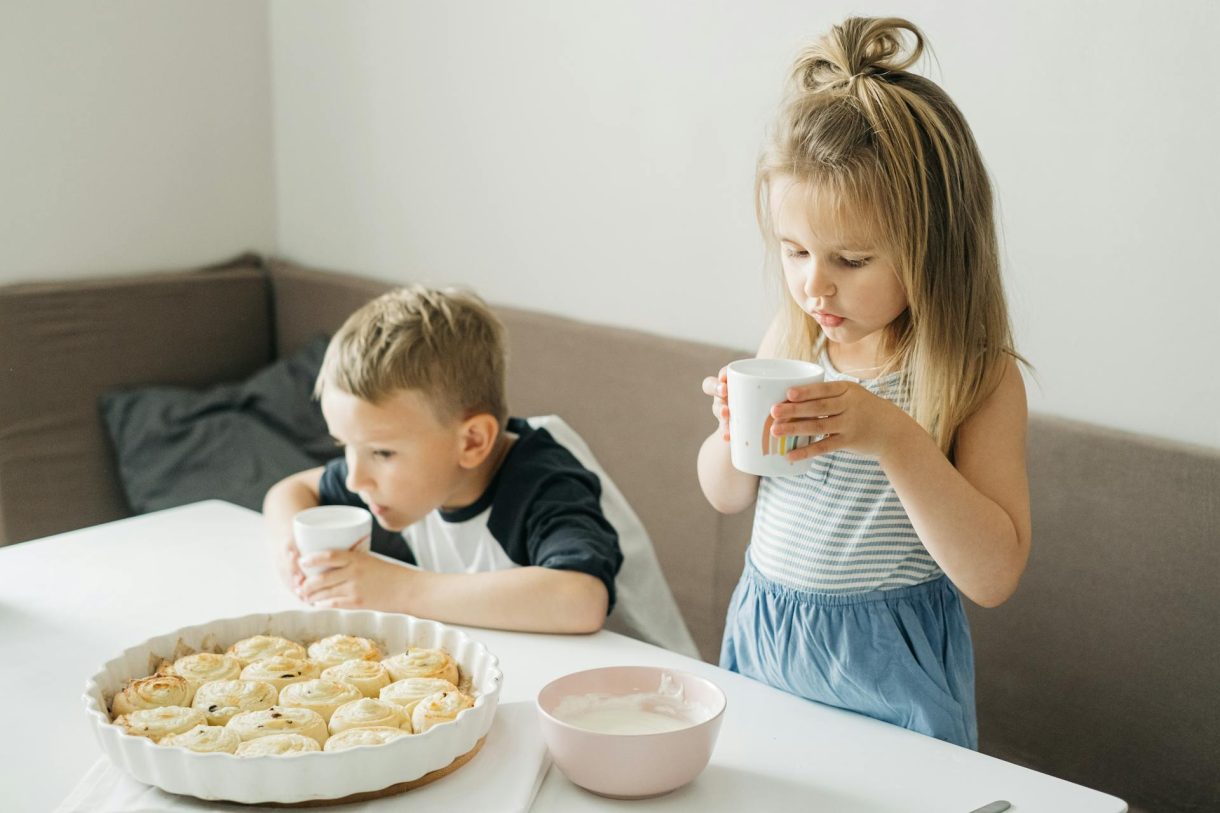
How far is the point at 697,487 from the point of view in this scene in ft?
7.14

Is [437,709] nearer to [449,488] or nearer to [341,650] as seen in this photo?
[341,650]

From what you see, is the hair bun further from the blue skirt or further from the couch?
the couch

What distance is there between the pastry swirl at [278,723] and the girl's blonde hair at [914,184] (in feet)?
2.16

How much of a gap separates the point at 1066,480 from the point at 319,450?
1.63m

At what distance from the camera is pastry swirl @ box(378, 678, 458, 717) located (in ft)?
3.38

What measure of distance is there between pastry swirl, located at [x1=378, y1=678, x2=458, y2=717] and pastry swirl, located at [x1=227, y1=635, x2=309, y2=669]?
0.41 feet

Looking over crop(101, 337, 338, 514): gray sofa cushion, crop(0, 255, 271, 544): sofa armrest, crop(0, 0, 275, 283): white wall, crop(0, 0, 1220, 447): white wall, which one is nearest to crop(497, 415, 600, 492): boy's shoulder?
crop(0, 0, 1220, 447): white wall

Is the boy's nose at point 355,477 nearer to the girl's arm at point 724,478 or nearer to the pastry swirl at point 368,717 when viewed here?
the girl's arm at point 724,478

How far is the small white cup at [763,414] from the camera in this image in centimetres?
103

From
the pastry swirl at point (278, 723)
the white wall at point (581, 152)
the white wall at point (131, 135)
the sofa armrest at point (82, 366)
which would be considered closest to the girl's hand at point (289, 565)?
the pastry swirl at point (278, 723)

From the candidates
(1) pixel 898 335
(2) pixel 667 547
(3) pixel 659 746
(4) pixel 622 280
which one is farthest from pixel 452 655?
(4) pixel 622 280

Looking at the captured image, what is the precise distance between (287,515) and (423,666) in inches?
23.7

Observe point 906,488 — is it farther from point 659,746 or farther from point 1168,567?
point 1168,567

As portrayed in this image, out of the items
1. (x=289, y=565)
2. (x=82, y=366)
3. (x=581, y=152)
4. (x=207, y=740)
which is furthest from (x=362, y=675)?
(x=82, y=366)
